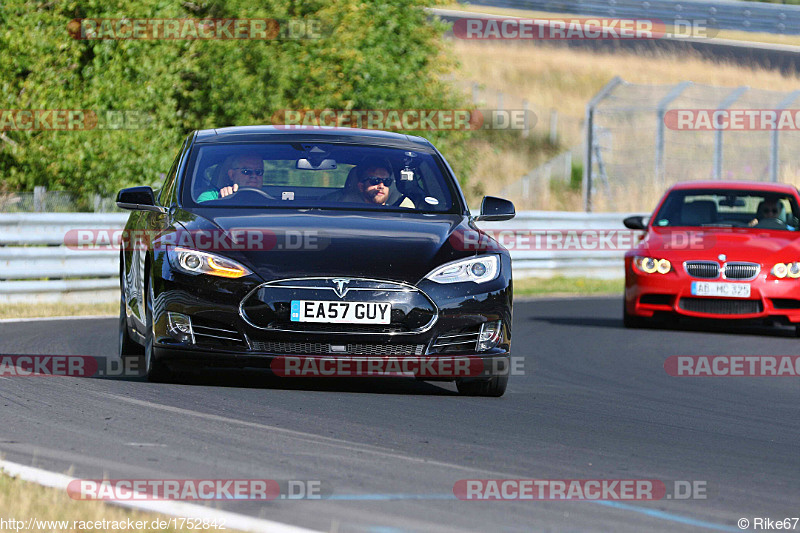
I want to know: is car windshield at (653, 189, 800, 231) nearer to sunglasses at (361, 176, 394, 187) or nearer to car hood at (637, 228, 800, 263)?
car hood at (637, 228, 800, 263)

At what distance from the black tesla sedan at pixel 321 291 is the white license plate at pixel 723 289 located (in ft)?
18.7

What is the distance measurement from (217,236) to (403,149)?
1.90m

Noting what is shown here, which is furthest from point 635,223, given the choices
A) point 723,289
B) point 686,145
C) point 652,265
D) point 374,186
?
point 686,145

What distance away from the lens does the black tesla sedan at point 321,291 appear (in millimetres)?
7719

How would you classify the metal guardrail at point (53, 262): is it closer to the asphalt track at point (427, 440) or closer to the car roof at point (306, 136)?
the asphalt track at point (427, 440)

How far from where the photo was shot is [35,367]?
359 inches

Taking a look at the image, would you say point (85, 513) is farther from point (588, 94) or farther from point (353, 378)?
point (588, 94)

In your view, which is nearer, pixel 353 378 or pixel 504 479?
pixel 504 479

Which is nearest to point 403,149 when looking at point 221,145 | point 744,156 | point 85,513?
point 221,145

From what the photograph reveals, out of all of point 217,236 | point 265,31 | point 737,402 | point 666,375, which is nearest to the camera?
point 217,236
